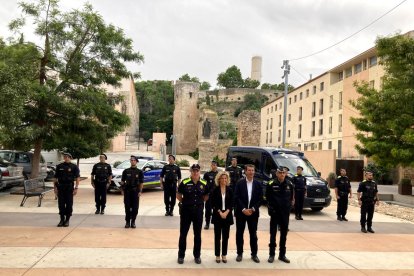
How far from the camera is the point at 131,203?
9.78 metres

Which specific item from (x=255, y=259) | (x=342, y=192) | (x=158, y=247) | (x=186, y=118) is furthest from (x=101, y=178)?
(x=186, y=118)

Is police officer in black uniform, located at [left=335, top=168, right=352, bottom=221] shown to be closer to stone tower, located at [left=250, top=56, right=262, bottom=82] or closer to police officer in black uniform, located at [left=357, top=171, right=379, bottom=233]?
police officer in black uniform, located at [left=357, top=171, right=379, bottom=233]

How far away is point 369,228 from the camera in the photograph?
1040 cm

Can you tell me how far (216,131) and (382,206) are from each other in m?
36.1

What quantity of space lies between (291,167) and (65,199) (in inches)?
304

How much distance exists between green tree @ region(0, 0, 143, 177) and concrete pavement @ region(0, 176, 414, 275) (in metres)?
3.88

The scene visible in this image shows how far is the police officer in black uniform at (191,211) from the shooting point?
677 centimetres

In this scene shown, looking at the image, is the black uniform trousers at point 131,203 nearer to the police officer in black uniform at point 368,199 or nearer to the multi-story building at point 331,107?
the police officer in black uniform at point 368,199

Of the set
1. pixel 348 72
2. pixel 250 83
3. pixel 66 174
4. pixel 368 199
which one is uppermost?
pixel 250 83

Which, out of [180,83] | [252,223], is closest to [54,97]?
[252,223]

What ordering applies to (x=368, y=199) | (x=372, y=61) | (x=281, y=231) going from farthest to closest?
(x=372, y=61) → (x=368, y=199) → (x=281, y=231)

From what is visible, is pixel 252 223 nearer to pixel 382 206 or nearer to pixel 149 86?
pixel 382 206

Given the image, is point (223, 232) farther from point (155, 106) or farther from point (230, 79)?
point (230, 79)

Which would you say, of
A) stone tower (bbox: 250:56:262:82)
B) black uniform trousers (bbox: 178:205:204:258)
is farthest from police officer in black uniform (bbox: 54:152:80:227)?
stone tower (bbox: 250:56:262:82)
